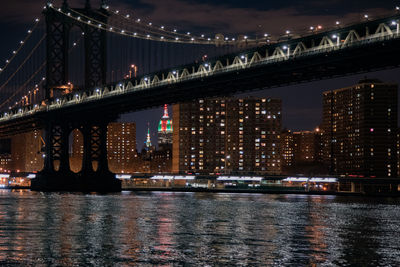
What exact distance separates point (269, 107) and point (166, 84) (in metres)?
119

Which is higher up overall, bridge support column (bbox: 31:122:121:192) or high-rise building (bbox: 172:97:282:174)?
high-rise building (bbox: 172:97:282:174)

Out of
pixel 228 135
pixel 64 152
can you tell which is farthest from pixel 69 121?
pixel 228 135

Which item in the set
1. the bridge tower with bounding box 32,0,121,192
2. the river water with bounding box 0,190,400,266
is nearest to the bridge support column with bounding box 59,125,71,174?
the bridge tower with bounding box 32,0,121,192

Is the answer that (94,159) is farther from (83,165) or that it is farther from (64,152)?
(64,152)

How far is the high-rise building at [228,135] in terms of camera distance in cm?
19212

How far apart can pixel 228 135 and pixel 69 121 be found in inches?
4081

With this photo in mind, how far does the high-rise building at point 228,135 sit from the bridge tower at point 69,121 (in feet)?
324

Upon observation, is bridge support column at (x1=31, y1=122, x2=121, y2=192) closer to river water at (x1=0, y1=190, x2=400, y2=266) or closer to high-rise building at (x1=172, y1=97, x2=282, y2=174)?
river water at (x1=0, y1=190, x2=400, y2=266)

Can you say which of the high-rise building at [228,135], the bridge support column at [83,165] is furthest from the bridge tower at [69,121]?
the high-rise building at [228,135]

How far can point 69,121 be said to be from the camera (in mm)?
94188

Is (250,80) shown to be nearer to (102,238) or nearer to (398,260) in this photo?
(102,238)

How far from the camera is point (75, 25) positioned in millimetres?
93000

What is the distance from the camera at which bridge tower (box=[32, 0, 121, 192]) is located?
9125 centimetres

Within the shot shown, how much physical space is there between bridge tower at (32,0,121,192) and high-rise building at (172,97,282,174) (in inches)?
3892
